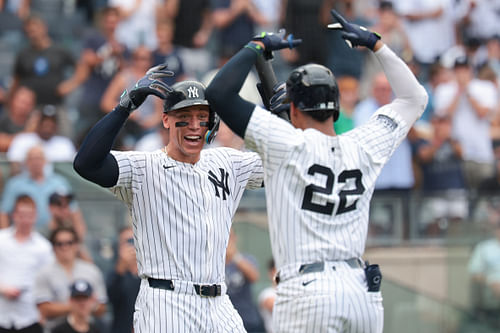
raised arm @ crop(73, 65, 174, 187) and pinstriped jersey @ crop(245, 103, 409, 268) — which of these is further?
raised arm @ crop(73, 65, 174, 187)

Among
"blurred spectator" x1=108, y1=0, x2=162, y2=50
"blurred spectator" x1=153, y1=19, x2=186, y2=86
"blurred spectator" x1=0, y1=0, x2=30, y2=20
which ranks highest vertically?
"blurred spectator" x1=0, y1=0, x2=30, y2=20

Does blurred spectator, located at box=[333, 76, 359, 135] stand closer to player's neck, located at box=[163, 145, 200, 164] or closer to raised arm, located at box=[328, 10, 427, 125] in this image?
player's neck, located at box=[163, 145, 200, 164]

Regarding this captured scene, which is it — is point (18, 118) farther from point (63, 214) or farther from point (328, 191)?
point (328, 191)

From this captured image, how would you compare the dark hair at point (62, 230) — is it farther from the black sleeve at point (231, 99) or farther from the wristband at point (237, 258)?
the black sleeve at point (231, 99)

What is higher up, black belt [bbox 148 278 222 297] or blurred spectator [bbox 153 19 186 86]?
blurred spectator [bbox 153 19 186 86]

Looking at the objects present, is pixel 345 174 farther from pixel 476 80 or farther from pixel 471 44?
pixel 471 44

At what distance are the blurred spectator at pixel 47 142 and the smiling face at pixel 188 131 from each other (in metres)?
5.00

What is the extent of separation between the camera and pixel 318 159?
473cm

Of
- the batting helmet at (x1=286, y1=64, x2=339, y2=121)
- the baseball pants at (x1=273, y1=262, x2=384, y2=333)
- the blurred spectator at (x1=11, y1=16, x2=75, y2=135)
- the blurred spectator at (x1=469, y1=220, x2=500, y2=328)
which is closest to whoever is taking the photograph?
the baseball pants at (x1=273, y1=262, x2=384, y2=333)

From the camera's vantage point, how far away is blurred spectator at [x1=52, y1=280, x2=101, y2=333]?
880 cm

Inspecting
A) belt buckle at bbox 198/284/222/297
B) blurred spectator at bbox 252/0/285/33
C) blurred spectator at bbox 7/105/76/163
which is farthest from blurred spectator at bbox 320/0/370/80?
belt buckle at bbox 198/284/222/297

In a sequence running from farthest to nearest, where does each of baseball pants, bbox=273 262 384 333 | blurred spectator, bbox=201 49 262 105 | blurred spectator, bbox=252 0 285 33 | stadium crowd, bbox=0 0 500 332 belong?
blurred spectator, bbox=252 0 285 33, blurred spectator, bbox=201 49 262 105, stadium crowd, bbox=0 0 500 332, baseball pants, bbox=273 262 384 333

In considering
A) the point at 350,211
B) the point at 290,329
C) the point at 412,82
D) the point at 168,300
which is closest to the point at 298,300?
the point at 290,329

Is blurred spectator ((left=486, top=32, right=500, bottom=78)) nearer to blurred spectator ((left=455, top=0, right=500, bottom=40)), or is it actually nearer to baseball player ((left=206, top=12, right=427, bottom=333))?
blurred spectator ((left=455, top=0, right=500, bottom=40))
